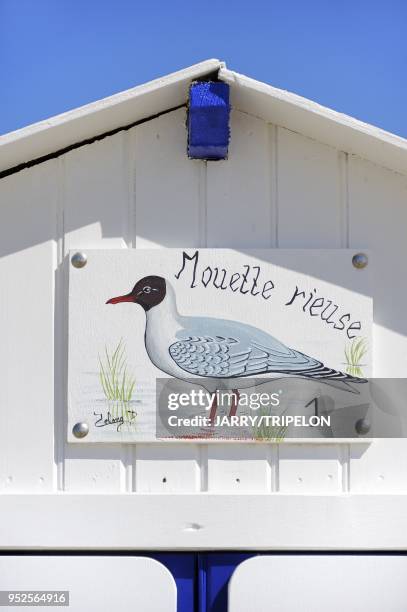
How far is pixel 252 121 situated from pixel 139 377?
3.21 ft

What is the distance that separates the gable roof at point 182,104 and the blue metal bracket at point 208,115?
0.13 feet

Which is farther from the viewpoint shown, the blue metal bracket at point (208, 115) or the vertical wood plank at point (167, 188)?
the vertical wood plank at point (167, 188)

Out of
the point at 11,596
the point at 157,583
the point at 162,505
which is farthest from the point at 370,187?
the point at 11,596

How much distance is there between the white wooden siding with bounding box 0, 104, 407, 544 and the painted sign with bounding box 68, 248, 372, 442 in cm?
6

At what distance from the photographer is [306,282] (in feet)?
10.7

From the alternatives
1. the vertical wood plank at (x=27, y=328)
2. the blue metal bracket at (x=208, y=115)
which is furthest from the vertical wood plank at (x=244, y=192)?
the vertical wood plank at (x=27, y=328)

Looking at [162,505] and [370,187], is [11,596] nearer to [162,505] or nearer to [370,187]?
[162,505]

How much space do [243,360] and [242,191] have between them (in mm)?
589

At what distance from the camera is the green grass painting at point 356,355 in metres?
3.23

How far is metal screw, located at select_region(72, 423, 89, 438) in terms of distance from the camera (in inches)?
125

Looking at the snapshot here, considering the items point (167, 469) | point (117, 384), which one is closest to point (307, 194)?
point (117, 384)

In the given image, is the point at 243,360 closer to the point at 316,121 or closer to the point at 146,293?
the point at 146,293
